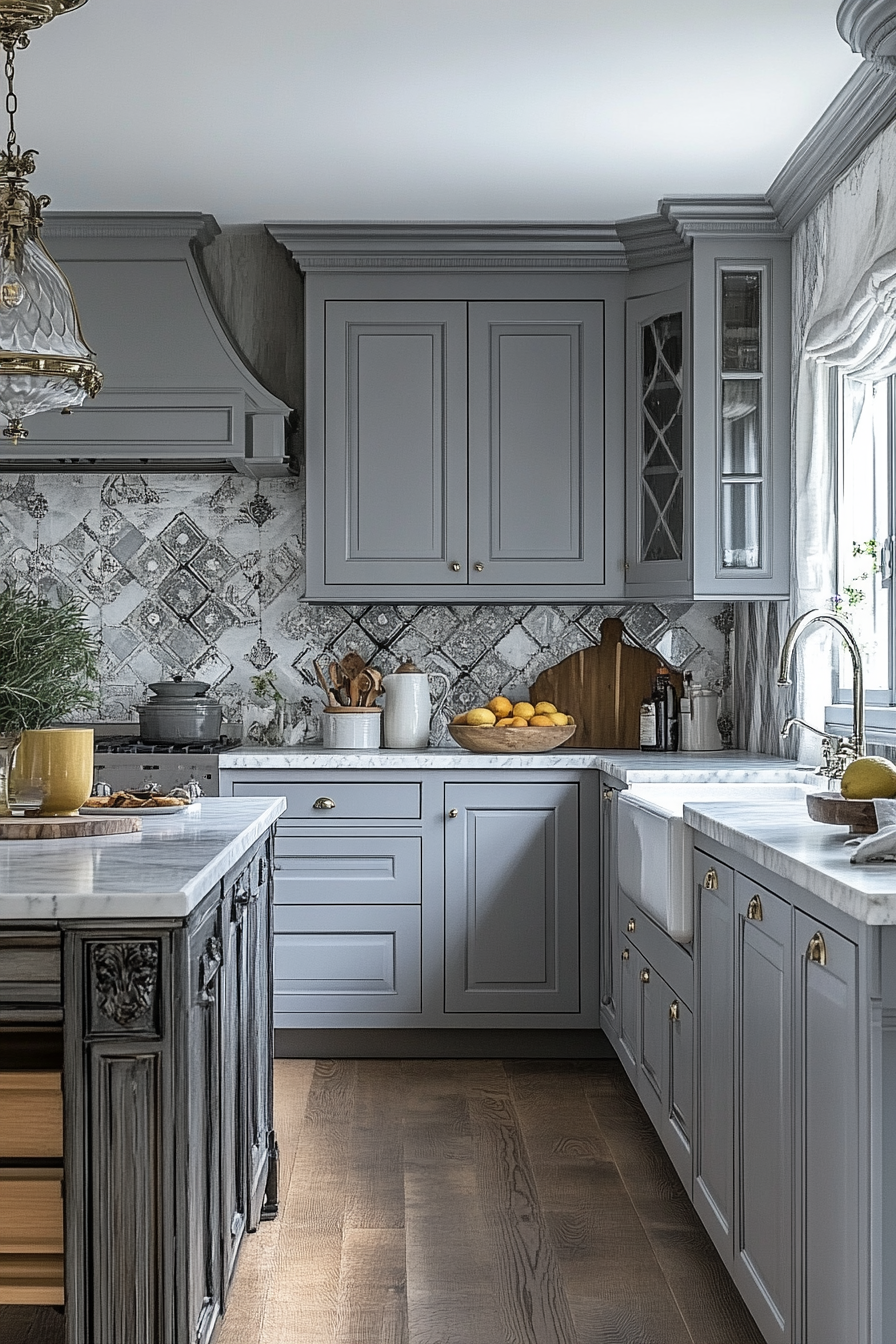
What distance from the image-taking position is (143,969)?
67.0 inches

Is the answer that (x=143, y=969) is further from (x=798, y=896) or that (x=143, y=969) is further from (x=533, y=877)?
(x=533, y=877)

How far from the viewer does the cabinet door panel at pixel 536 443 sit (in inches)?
170

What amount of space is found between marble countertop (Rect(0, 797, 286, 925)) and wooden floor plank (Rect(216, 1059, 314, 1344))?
2.91 feet

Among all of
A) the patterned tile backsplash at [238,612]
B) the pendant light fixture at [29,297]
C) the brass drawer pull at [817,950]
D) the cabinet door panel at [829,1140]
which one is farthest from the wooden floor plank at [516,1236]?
the pendant light fixture at [29,297]

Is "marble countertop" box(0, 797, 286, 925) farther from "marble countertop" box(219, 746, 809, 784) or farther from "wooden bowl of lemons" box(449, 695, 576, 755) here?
"wooden bowl of lemons" box(449, 695, 576, 755)

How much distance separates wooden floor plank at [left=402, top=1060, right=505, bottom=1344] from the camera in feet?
7.99

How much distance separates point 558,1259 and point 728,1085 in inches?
24.0

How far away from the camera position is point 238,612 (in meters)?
4.65

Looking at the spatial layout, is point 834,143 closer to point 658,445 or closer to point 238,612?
point 658,445

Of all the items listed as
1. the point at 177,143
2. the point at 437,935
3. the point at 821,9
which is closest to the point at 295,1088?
the point at 437,935

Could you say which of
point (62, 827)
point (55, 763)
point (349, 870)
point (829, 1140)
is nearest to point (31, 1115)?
point (62, 827)

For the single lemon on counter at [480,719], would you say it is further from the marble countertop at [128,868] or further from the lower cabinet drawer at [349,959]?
the marble countertop at [128,868]

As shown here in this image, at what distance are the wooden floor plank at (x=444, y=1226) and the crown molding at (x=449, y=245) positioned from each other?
102 inches

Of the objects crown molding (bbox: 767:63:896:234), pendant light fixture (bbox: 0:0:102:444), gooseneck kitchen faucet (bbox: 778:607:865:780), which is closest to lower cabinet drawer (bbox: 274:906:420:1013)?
gooseneck kitchen faucet (bbox: 778:607:865:780)
